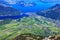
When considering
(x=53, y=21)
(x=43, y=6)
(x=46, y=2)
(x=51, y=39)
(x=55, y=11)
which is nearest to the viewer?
(x=51, y=39)

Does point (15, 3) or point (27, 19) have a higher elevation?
point (15, 3)

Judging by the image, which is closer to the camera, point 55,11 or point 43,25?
point 43,25

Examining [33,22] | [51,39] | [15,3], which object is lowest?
[51,39]

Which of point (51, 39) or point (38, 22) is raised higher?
point (38, 22)

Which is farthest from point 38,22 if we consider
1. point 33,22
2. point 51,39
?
point 51,39

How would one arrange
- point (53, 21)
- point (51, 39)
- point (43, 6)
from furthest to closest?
point (53, 21), point (43, 6), point (51, 39)

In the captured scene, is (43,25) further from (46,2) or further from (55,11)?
(55,11)

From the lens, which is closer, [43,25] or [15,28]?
[15,28]

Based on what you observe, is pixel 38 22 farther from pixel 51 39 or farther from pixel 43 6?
pixel 51 39

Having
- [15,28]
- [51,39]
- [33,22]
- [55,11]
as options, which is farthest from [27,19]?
[51,39]
